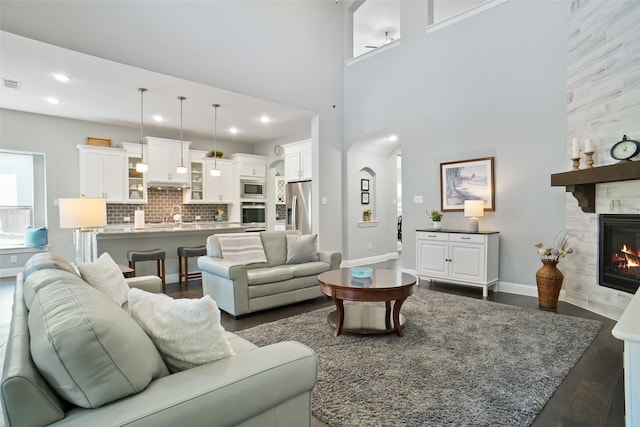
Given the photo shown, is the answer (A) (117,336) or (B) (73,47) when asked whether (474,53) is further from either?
(A) (117,336)

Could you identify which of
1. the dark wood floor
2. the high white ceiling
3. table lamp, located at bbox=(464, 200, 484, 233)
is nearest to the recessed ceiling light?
the high white ceiling

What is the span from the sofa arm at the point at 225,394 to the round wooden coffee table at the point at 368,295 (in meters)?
1.47

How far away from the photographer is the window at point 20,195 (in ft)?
19.9

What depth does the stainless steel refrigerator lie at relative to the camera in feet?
22.3

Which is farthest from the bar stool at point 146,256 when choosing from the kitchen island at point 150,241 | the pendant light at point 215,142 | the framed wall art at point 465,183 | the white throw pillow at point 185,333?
the framed wall art at point 465,183

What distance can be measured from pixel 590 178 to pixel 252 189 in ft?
22.6

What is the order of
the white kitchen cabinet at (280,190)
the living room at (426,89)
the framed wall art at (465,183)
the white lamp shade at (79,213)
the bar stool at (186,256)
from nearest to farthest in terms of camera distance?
the white lamp shade at (79,213), the living room at (426,89), the framed wall art at (465,183), the bar stool at (186,256), the white kitchen cabinet at (280,190)

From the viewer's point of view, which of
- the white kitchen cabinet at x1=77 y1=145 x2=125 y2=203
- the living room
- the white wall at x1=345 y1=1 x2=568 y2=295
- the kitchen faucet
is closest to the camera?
the living room

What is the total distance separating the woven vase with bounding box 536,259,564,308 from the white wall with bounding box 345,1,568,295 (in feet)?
1.84

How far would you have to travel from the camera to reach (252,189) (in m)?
8.64

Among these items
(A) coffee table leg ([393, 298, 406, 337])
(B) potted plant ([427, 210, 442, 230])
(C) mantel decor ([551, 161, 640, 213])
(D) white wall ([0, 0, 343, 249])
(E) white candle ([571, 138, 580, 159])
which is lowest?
(A) coffee table leg ([393, 298, 406, 337])

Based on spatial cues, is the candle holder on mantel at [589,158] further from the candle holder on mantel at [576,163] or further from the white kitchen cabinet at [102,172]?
the white kitchen cabinet at [102,172]

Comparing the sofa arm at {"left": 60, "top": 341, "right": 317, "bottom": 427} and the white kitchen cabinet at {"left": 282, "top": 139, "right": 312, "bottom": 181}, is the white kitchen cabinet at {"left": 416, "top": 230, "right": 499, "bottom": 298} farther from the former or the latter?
the sofa arm at {"left": 60, "top": 341, "right": 317, "bottom": 427}

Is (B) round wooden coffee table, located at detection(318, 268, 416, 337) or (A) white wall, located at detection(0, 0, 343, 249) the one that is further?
(A) white wall, located at detection(0, 0, 343, 249)
